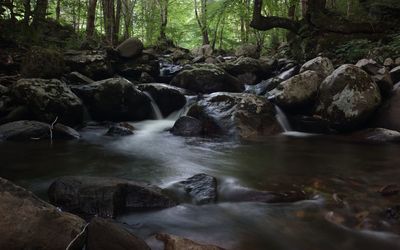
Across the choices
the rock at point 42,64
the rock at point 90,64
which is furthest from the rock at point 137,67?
the rock at point 42,64

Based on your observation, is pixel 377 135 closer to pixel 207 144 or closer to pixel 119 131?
pixel 207 144

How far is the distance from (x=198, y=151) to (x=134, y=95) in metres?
3.25

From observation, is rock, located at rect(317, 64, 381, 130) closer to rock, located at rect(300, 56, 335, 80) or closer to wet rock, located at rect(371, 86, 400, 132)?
wet rock, located at rect(371, 86, 400, 132)

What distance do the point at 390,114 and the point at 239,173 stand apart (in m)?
4.25

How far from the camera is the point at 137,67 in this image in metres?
12.7

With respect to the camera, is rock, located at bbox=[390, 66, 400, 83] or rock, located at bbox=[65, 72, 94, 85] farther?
rock, located at bbox=[65, 72, 94, 85]

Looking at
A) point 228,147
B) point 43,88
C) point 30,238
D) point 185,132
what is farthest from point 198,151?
point 30,238

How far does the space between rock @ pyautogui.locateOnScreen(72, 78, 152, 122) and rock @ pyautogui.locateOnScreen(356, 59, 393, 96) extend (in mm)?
5487

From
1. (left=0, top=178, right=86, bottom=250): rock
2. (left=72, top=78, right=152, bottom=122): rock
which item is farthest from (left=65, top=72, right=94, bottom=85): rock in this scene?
(left=0, top=178, right=86, bottom=250): rock

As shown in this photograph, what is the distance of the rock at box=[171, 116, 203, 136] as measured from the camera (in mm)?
8047

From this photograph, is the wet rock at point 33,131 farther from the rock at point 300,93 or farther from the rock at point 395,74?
the rock at point 395,74

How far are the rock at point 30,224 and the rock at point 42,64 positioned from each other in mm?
7035

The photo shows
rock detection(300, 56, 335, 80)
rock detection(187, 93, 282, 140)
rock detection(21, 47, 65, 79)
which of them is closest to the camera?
rock detection(187, 93, 282, 140)

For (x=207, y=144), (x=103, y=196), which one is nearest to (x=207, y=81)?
(x=207, y=144)
